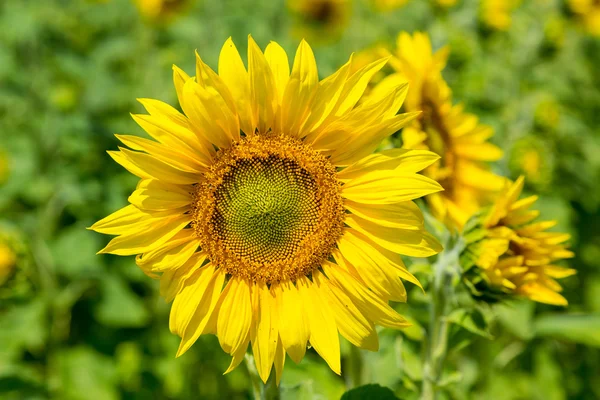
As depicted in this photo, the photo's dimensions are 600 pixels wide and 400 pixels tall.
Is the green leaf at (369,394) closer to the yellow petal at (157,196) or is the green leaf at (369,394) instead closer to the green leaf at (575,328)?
the yellow petal at (157,196)

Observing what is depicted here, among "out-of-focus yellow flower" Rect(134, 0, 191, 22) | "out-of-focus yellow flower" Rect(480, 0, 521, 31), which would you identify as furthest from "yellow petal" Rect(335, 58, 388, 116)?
"out-of-focus yellow flower" Rect(134, 0, 191, 22)

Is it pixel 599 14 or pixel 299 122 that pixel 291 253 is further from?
pixel 599 14

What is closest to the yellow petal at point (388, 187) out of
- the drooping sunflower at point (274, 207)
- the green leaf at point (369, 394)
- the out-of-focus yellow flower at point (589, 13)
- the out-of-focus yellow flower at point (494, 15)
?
the drooping sunflower at point (274, 207)

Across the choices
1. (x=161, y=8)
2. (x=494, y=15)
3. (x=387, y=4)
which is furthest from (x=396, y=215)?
(x=387, y=4)

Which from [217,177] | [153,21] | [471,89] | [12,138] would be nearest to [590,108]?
[471,89]

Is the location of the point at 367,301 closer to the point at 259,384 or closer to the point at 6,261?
the point at 259,384

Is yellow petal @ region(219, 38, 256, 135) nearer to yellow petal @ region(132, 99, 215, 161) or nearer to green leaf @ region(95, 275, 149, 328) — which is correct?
yellow petal @ region(132, 99, 215, 161)
